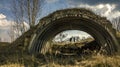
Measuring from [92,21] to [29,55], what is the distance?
432 centimetres

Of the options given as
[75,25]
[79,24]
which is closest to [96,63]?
[79,24]

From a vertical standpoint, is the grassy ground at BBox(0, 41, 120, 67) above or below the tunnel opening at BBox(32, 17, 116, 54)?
below

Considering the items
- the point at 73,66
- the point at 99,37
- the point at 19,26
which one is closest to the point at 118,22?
the point at 19,26

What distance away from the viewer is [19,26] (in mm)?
35438

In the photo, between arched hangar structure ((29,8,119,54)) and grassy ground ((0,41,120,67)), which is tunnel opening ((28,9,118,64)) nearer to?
arched hangar structure ((29,8,119,54))

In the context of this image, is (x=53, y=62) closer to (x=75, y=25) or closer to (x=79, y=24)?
(x=79, y=24)

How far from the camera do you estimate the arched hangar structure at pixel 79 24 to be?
16641mm

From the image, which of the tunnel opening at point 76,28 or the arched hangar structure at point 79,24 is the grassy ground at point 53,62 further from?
the tunnel opening at point 76,28

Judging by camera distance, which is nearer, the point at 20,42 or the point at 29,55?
the point at 29,55

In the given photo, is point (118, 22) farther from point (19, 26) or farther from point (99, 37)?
point (99, 37)

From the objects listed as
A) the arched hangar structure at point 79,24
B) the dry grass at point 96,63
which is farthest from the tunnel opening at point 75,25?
the dry grass at point 96,63

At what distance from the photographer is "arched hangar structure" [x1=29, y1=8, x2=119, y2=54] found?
16641 mm

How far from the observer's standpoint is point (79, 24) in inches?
725

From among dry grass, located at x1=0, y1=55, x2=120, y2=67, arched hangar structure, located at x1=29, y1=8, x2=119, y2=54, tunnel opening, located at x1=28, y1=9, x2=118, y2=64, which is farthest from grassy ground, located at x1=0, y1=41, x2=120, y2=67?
arched hangar structure, located at x1=29, y1=8, x2=119, y2=54
